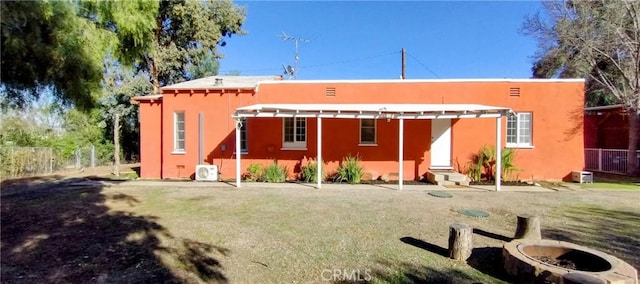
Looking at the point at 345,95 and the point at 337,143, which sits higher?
the point at 345,95

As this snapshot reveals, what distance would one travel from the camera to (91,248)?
536 cm

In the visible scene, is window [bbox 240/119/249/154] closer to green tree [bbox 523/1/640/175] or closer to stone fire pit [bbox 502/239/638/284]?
stone fire pit [bbox 502/239/638/284]

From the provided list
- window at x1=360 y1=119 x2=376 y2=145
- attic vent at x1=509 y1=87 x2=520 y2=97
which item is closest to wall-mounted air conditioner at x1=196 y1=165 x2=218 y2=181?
window at x1=360 y1=119 x2=376 y2=145

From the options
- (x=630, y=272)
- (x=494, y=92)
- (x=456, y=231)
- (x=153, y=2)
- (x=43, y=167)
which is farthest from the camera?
(x=43, y=167)

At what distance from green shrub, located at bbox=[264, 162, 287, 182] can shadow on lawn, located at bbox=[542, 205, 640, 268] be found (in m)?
8.45

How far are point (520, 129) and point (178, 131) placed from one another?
1340 centimetres

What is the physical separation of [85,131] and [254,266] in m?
18.6

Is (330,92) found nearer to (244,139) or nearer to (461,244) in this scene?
(244,139)

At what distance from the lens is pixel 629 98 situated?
1435 cm

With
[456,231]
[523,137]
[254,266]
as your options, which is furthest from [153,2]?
[523,137]

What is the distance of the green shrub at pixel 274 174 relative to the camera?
1267 centimetres

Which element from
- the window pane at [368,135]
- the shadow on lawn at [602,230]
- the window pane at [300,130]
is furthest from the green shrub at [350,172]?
the shadow on lawn at [602,230]

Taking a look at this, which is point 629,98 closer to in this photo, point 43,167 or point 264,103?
point 264,103

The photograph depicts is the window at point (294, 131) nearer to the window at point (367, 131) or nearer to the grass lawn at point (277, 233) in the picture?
the window at point (367, 131)
